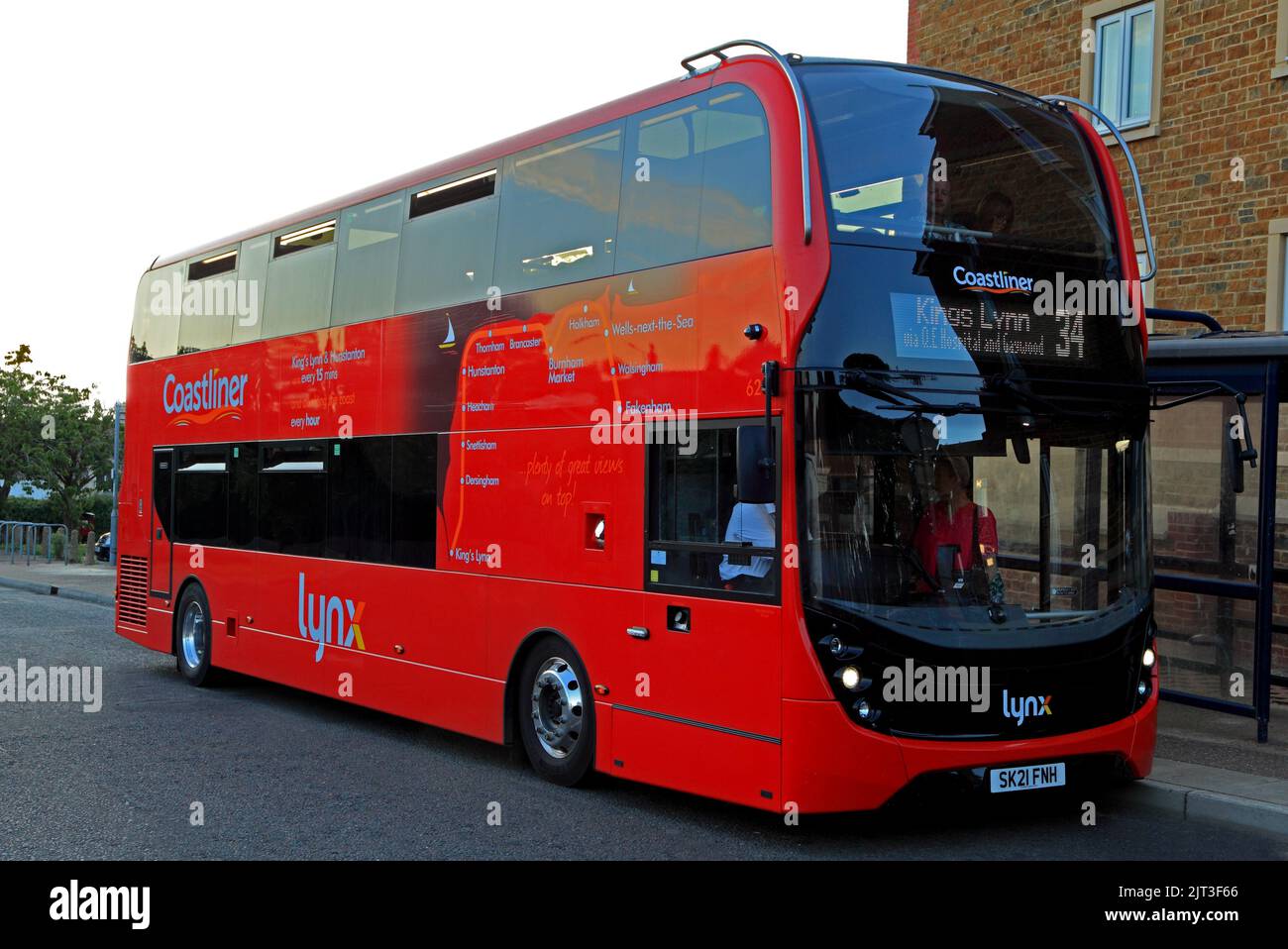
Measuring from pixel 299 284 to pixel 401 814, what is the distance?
5704mm

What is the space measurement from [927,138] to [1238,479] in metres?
3.01

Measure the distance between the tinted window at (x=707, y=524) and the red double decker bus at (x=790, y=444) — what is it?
0.02 meters

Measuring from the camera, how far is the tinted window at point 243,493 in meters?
12.6

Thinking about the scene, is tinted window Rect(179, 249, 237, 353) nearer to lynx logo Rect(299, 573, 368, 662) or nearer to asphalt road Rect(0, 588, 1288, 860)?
lynx logo Rect(299, 573, 368, 662)

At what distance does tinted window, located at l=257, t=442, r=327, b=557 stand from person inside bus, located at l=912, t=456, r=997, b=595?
604cm

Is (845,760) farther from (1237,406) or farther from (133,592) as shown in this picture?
(133,592)

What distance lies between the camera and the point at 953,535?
691 cm

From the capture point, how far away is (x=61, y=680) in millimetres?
13188

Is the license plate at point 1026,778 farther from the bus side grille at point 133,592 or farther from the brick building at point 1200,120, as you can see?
the bus side grille at point 133,592

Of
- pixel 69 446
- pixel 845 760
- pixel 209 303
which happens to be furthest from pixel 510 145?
pixel 69 446

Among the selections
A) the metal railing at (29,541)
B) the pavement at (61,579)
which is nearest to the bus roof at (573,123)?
the pavement at (61,579)

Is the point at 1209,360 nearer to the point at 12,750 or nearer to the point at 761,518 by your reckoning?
the point at 761,518
